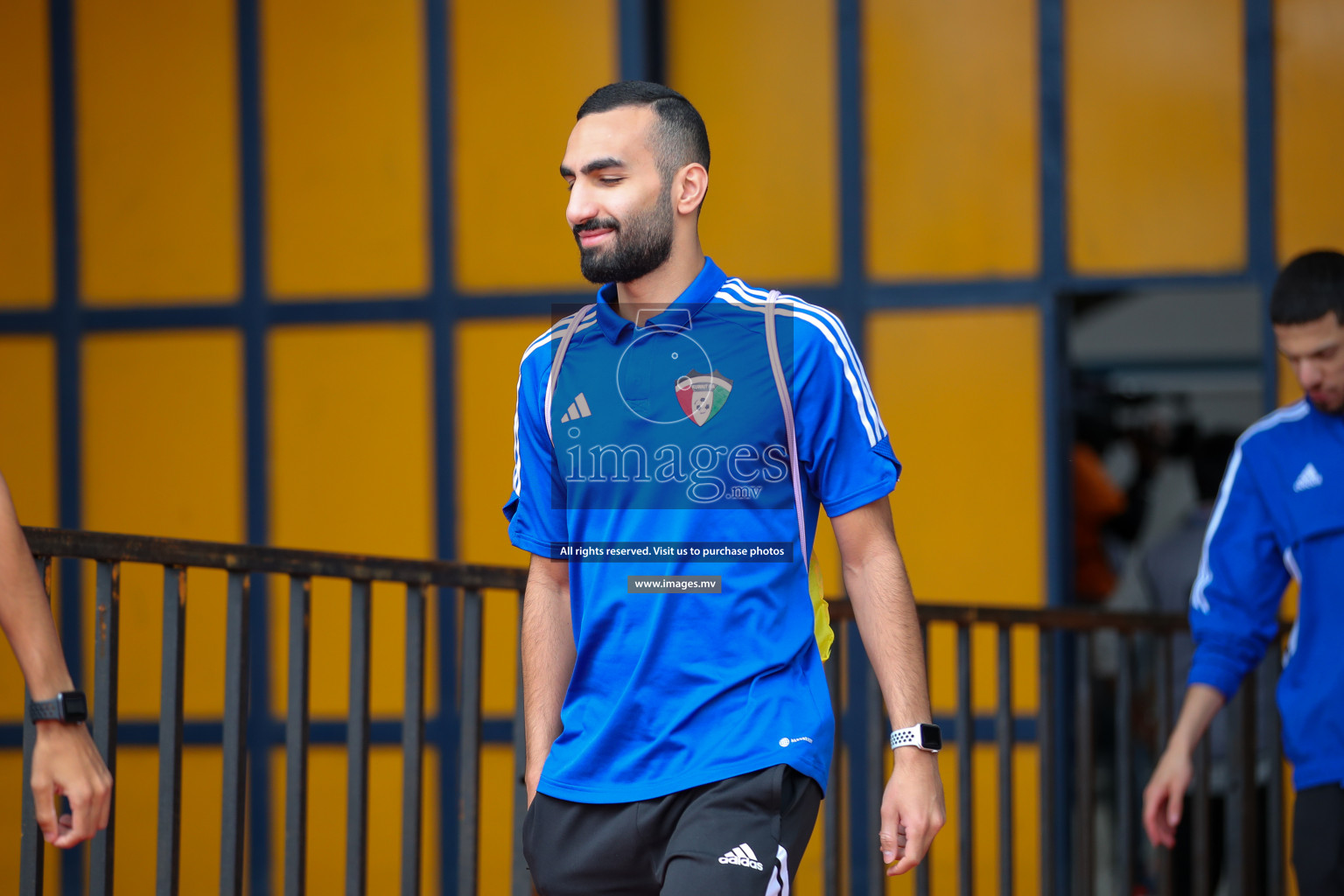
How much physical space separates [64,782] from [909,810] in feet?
3.99

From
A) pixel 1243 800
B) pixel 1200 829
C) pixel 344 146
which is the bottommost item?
pixel 1200 829

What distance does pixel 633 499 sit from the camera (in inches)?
97.0

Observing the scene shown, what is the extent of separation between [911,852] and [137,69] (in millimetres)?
5353

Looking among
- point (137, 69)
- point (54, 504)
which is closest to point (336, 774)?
point (54, 504)

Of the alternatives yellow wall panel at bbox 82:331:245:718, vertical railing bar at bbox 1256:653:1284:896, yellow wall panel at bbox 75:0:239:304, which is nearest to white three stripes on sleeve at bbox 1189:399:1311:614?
vertical railing bar at bbox 1256:653:1284:896

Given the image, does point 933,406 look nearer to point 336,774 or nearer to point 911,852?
point 336,774

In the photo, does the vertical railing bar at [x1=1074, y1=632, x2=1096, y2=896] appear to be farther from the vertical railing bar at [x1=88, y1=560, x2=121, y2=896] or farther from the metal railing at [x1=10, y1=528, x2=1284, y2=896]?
the vertical railing bar at [x1=88, y1=560, x2=121, y2=896]

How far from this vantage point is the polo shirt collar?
2.54 m

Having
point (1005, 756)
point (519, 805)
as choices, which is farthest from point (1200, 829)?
point (519, 805)

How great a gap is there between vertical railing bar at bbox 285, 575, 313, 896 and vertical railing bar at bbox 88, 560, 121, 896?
0.48 metres

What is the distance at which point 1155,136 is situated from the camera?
5.79m

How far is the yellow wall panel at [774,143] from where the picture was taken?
5.98 metres

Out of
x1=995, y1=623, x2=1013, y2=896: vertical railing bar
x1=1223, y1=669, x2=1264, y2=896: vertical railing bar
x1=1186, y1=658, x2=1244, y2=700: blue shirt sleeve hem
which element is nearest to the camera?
x1=1186, y1=658, x2=1244, y2=700: blue shirt sleeve hem

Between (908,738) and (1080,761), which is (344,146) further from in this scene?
(908,738)
